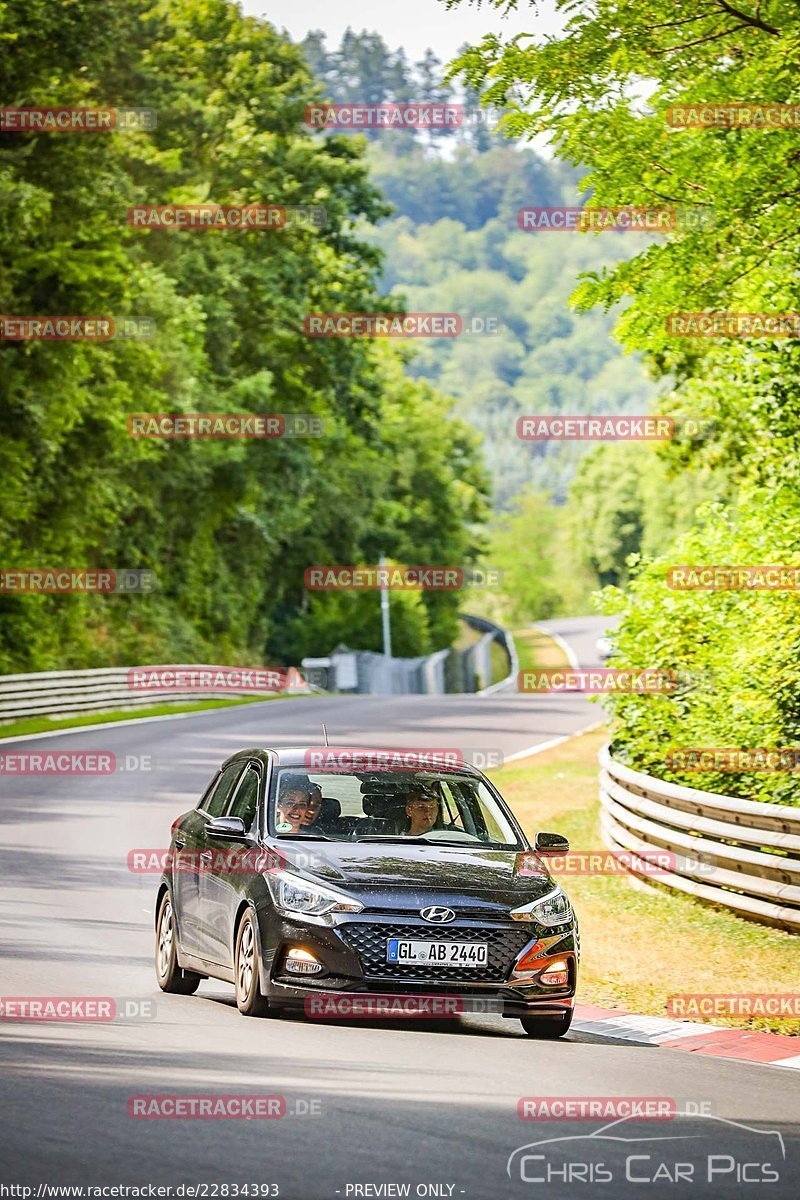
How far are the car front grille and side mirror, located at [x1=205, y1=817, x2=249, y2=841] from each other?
1098 millimetres

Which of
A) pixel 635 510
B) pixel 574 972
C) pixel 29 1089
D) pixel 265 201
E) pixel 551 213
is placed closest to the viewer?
pixel 29 1089

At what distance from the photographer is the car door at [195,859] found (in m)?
11.4

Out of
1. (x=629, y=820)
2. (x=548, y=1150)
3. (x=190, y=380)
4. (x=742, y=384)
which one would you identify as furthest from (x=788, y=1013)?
(x=190, y=380)

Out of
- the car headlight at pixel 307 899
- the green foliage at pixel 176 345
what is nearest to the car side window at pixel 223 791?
the car headlight at pixel 307 899

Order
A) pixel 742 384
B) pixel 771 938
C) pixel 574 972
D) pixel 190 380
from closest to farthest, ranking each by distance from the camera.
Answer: pixel 574 972 → pixel 771 938 → pixel 742 384 → pixel 190 380

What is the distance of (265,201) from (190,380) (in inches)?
305

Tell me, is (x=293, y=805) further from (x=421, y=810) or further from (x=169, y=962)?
(x=169, y=962)

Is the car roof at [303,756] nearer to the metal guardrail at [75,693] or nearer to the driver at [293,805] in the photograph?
the driver at [293,805]

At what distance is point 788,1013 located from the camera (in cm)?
1207

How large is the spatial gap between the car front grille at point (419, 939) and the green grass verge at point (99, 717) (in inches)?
1048

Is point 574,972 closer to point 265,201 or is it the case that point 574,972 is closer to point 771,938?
point 771,938

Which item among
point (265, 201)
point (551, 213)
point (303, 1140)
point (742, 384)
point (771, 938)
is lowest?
point (771, 938)

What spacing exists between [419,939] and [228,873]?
1459mm

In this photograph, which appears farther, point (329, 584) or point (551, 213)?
point (329, 584)
